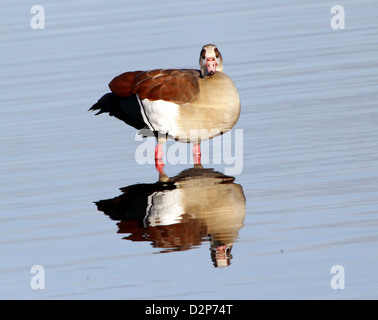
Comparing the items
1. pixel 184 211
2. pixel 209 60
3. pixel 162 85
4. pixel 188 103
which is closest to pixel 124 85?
pixel 162 85

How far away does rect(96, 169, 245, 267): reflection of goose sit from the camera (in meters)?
9.37

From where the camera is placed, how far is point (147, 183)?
465 inches

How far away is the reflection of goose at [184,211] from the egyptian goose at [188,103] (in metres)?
0.69

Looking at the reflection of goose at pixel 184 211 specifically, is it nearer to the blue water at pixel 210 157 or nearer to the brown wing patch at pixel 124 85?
the blue water at pixel 210 157

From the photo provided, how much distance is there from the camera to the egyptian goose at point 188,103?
1251 cm

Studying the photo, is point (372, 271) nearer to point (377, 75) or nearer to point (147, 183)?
point (147, 183)

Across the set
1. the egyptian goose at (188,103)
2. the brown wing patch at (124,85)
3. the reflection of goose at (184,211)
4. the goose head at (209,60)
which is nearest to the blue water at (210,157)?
the reflection of goose at (184,211)

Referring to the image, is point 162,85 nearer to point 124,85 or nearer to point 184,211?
point 124,85

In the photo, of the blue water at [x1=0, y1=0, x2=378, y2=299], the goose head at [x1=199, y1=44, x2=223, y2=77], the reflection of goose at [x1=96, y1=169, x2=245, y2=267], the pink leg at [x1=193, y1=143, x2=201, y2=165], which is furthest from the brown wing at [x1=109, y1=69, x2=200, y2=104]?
the reflection of goose at [x1=96, y1=169, x2=245, y2=267]

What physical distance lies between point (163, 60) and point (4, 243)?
377 inches

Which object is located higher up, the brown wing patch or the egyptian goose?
the brown wing patch

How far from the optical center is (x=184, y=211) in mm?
10328

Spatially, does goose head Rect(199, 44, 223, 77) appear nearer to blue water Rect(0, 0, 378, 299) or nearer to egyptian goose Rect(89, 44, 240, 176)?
egyptian goose Rect(89, 44, 240, 176)

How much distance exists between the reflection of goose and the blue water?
0.10 m
